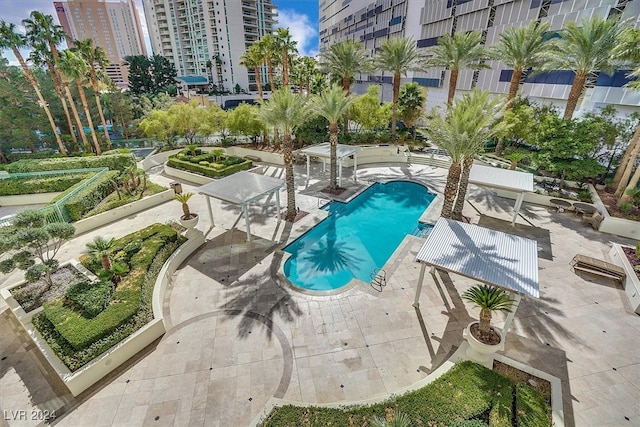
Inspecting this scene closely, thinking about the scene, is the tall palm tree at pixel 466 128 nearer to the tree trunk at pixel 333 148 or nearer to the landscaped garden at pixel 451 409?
the tree trunk at pixel 333 148

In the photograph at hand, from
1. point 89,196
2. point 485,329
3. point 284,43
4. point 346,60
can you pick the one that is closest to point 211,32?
point 284,43

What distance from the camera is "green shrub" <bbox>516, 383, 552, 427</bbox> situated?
739 centimetres

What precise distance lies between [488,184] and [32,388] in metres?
22.8

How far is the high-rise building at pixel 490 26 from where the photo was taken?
997 inches

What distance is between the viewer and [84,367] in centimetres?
911

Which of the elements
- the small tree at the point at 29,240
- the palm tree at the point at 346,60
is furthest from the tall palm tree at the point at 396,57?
the small tree at the point at 29,240

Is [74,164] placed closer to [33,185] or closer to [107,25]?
[33,185]

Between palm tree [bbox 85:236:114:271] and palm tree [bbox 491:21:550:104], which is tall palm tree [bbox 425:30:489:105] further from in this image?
palm tree [bbox 85:236:114:271]

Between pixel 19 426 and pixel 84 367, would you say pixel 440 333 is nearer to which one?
pixel 84 367

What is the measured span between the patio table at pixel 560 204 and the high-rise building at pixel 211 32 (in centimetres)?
8611

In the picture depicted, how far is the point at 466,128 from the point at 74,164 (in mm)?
30876

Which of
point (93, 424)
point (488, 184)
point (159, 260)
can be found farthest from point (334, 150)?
point (93, 424)

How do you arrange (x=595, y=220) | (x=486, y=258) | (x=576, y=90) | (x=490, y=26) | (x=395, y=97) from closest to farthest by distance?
(x=486, y=258), (x=595, y=220), (x=576, y=90), (x=395, y=97), (x=490, y=26)

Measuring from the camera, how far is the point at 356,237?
18.5 m
